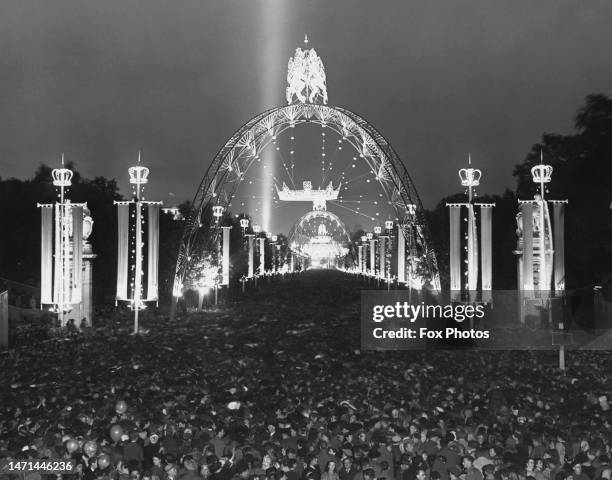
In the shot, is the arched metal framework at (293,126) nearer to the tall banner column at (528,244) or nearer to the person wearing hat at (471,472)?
the tall banner column at (528,244)

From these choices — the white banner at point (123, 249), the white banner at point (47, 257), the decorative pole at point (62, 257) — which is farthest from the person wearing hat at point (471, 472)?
the white banner at point (123, 249)

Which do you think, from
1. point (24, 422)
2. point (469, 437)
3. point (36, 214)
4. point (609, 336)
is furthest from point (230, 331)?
point (36, 214)

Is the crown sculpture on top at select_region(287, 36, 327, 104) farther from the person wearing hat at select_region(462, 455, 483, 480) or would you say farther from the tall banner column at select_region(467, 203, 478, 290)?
the person wearing hat at select_region(462, 455, 483, 480)

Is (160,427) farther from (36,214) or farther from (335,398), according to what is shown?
(36,214)

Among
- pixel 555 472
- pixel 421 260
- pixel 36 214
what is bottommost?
pixel 555 472

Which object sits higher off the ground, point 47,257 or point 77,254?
point 77,254

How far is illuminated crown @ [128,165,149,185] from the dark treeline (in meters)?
12.5

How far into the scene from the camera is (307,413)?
447 inches

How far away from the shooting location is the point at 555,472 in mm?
8609

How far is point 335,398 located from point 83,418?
14.1 ft

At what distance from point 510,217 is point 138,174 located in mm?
27824

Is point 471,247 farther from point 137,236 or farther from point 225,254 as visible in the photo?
point 225,254

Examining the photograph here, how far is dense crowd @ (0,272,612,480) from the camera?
28.7 ft

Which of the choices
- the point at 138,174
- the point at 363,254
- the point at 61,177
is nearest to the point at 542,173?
the point at 138,174
